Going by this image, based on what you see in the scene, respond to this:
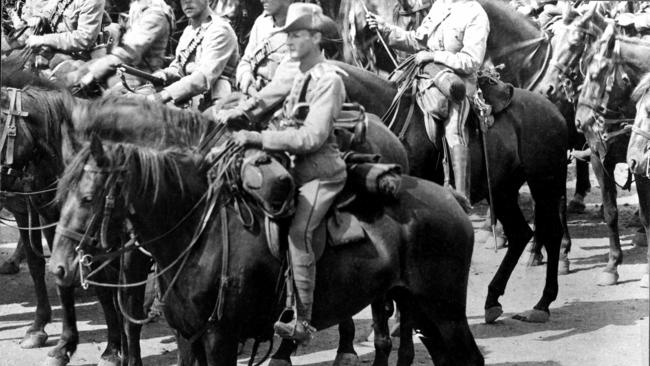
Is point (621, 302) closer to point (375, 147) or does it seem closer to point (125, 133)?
point (375, 147)

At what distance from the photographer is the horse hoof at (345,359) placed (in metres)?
9.22

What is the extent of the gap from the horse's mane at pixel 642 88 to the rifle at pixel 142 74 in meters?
4.20

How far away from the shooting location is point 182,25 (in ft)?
62.0

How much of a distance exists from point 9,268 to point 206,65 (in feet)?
13.6

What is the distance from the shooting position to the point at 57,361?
936 cm

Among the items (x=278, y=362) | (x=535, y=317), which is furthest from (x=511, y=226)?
(x=278, y=362)

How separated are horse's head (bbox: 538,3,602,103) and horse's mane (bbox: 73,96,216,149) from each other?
199 inches

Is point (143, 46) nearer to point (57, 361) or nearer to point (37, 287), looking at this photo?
point (37, 287)

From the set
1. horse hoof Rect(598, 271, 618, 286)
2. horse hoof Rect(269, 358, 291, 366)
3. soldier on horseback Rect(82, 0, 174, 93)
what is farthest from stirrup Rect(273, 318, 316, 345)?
horse hoof Rect(598, 271, 618, 286)

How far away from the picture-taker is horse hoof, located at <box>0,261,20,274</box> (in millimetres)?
12781

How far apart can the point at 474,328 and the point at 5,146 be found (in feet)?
13.9

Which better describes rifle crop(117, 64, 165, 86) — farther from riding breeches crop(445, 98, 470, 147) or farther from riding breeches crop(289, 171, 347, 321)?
riding breeches crop(289, 171, 347, 321)

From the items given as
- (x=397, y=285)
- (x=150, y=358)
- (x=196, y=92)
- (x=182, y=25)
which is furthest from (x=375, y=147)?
(x=182, y=25)

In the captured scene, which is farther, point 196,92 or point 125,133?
point 196,92
